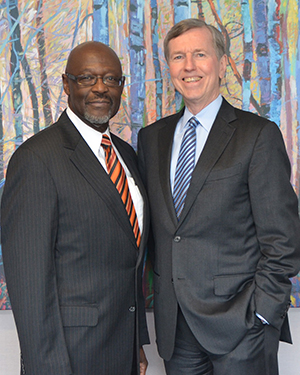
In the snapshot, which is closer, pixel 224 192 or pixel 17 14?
pixel 224 192

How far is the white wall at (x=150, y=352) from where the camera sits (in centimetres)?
224

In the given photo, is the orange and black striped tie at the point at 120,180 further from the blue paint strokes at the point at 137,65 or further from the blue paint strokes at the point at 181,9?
the blue paint strokes at the point at 181,9

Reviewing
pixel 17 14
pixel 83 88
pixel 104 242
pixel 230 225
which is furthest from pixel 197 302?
pixel 17 14

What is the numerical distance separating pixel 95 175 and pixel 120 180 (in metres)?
0.16

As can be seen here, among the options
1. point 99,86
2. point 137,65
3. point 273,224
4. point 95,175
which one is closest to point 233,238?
point 273,224

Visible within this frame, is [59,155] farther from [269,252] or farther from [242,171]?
[269,252]

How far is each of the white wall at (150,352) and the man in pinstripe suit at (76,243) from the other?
0.52 m

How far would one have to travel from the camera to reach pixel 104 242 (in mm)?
1615

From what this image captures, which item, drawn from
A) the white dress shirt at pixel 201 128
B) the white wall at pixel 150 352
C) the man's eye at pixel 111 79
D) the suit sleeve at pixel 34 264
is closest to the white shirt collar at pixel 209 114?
the white dress shirt at pixel 201 128

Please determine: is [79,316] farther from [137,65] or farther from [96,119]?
[137,65]

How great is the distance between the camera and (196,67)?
1.83 m

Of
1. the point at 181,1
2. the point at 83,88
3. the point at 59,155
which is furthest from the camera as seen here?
the point at 181,1

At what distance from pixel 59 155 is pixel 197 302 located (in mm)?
808

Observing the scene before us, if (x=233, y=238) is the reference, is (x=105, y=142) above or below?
above
